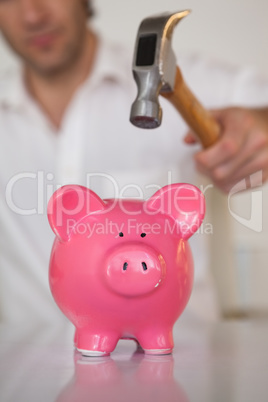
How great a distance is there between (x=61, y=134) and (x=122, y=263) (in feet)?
3.58

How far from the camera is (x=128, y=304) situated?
73cm

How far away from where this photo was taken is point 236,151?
112 cm

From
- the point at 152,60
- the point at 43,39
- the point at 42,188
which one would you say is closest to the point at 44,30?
the point at 43,39

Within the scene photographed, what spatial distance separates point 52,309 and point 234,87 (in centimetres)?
90

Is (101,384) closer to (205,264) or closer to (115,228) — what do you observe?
(115,228)

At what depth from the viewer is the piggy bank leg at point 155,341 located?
77 cm

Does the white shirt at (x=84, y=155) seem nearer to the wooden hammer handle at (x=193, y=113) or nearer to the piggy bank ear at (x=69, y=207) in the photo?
the wooden hammer handle at (x=193, y=113)

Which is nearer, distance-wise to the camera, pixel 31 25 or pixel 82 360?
pixel 82 360

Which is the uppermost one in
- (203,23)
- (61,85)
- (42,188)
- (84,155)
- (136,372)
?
(203,23)

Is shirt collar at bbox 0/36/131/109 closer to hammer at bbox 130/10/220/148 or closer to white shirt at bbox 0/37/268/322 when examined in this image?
white shirt at bbox 0/37/268/322

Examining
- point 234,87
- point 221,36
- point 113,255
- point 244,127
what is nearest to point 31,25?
point 234,87

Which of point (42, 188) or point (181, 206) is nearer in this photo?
point (181, 206)

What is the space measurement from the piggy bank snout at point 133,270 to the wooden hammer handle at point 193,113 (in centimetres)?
29

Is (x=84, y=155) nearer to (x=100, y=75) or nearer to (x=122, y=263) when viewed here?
(x=100, y=75)
